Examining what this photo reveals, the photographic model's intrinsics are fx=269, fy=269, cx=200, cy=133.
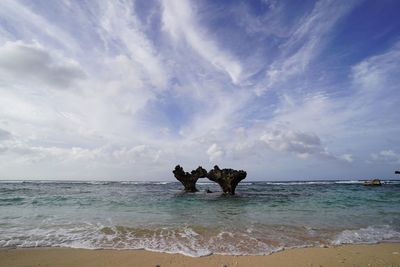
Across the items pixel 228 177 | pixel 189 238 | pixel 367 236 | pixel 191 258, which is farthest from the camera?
pixel 228 177

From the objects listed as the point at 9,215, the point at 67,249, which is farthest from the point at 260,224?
the point at 9,215

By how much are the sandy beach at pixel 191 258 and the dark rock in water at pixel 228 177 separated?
28909mm

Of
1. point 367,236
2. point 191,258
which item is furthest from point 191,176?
point 191,258

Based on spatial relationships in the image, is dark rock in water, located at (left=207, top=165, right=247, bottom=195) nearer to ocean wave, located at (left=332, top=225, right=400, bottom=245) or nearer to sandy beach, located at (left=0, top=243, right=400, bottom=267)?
ocean wave, located at (left=332, top=225, right=400, bottom=245)

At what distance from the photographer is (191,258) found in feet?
23.3

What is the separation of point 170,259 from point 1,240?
591 centimetres

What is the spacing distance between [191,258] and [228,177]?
101ft

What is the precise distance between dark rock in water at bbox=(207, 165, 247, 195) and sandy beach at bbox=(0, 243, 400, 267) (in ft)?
94.8

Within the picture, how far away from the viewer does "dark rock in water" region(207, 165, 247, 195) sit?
36812 mm

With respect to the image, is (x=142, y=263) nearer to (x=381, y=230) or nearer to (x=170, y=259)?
(x=170, y=259)

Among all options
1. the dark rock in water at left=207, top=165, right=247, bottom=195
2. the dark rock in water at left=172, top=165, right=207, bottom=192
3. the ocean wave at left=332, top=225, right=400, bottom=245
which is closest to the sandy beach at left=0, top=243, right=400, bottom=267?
the ocean wave at left=332, top=225, right=400, bottom=245

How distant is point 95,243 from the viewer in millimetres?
8562

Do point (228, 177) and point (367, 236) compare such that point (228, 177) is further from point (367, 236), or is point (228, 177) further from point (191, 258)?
point (191, 258)

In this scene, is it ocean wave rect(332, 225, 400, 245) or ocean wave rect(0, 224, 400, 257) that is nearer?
ocean wave rect(0, 224, 400, 257)
